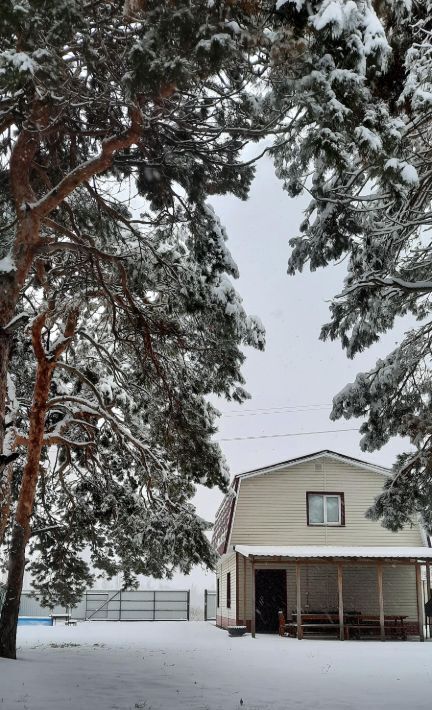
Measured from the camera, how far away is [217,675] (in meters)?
12.4

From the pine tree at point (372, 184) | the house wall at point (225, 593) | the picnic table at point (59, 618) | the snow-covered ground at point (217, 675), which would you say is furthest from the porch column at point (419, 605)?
the picnic table at point (59, 618)

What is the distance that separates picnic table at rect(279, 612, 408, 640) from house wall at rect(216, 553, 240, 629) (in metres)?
2.46

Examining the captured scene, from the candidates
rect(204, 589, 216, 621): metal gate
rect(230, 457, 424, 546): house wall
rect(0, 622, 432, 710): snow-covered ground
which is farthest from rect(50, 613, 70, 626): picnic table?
rect(0, 622, 432, 710): snow-covered ground

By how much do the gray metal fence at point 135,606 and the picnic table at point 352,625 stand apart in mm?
12350

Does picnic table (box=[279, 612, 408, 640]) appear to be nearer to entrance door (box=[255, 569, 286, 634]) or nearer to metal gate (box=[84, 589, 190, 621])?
entrance door (box=[255, 569, 286, 634])

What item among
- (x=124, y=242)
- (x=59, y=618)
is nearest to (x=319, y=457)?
(x=59, y=618)

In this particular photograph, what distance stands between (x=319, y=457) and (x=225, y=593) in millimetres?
7647

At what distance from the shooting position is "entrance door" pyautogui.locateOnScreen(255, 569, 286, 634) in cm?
2589

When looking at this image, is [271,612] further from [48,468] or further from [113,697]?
[113,697]

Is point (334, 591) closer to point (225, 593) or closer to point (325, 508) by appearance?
point (325, 508)

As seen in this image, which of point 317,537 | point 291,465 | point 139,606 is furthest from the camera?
point 139,606

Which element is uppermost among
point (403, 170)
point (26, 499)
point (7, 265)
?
point (7, 265)

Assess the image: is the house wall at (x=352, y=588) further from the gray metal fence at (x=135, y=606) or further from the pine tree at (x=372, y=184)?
the pine tree at (x=372, y=184)

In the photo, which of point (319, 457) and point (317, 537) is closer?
point (317, 537)
